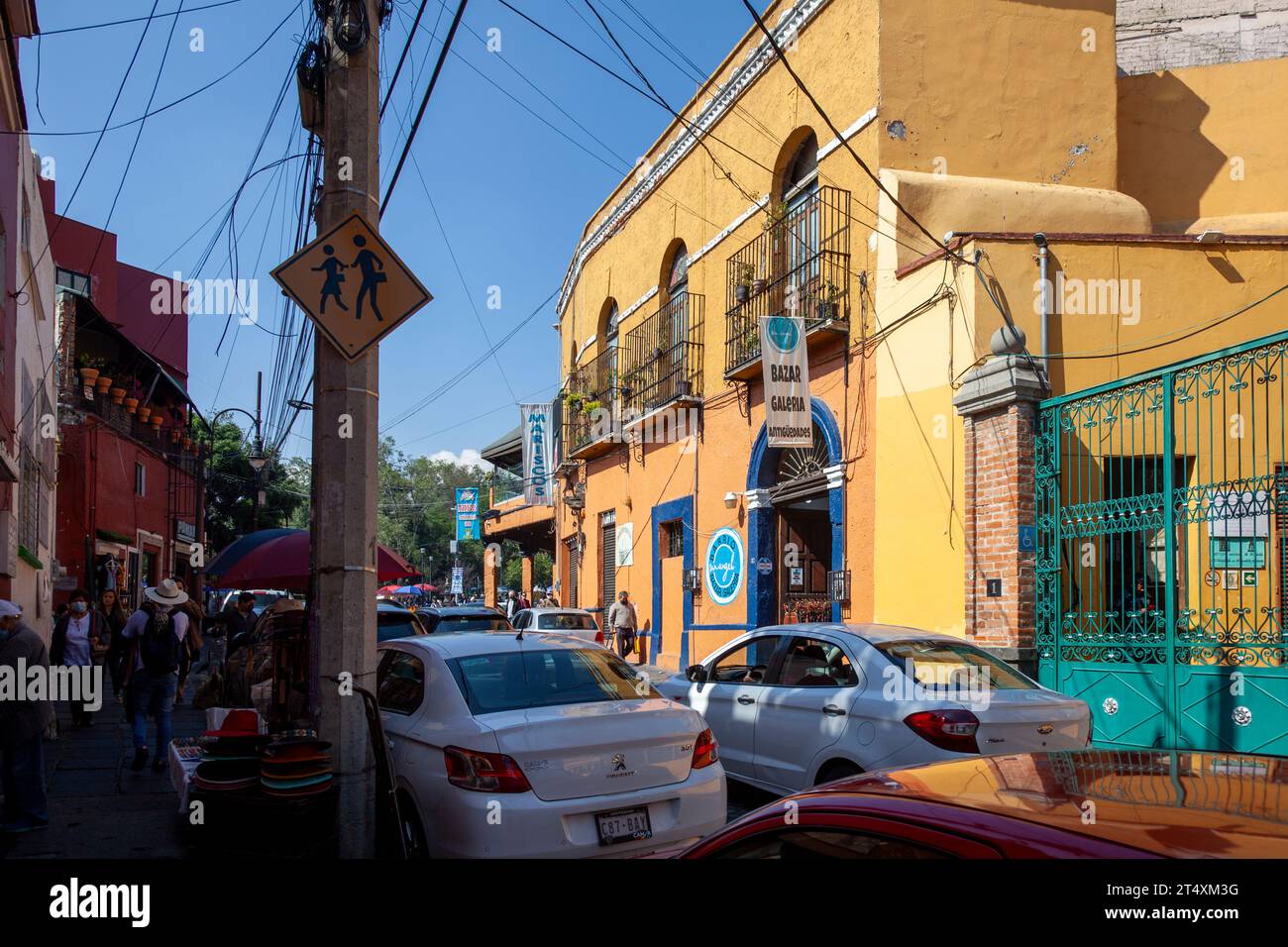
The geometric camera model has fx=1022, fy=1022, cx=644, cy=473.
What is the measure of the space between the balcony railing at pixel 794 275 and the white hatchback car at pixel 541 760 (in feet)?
28.2

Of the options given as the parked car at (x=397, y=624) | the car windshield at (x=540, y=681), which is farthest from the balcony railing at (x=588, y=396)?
the car windshield at (x=540, y=681)

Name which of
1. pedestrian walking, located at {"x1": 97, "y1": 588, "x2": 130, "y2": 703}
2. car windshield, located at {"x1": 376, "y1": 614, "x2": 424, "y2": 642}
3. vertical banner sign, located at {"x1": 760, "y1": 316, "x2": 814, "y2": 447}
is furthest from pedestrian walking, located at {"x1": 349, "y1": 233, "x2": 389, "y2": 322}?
pedestrian walking, located at {"x1": 97, "y1": 588, "x2": 130, "y2": 703}

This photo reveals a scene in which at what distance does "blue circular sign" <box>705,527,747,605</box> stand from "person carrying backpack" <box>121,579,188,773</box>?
359 inches

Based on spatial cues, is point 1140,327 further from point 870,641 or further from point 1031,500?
point 870,641

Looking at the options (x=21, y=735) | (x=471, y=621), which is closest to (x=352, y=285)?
(x=21, y=735)

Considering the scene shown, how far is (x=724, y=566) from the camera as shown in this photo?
1741cm

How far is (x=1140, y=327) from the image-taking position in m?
11.0

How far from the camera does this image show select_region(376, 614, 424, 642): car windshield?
1316 centimetres

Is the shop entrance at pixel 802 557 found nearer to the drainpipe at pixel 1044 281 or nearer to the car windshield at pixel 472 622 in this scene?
the car windshield at pixel 472 622

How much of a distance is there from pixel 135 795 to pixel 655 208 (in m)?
15.3

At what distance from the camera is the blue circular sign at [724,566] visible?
55.4 feet

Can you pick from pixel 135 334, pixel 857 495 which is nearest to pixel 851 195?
pixel 857 495

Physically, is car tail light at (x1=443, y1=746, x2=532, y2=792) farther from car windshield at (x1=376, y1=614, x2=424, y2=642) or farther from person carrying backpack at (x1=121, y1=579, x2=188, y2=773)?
car windshield at (x1=376, y1=614, x2=424, y2=642)

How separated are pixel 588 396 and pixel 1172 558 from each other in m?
17.0
